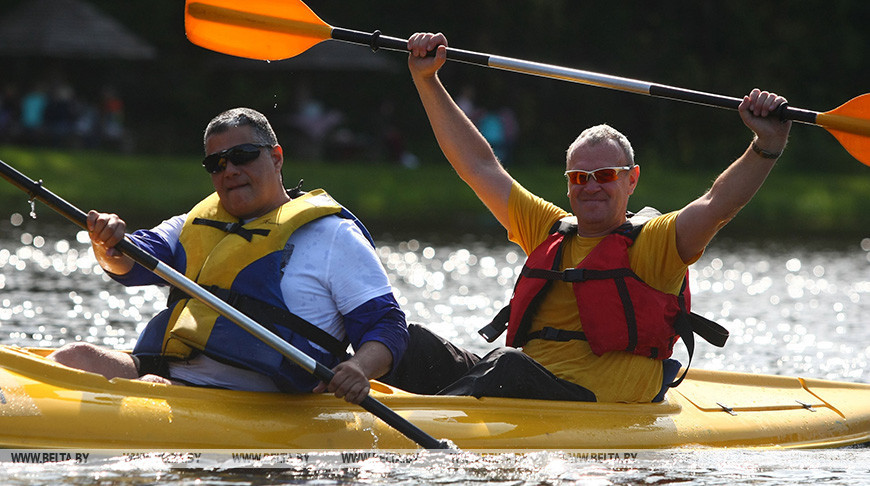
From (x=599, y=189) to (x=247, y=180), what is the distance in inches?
52.0

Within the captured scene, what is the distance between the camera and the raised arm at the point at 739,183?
4.68 meters

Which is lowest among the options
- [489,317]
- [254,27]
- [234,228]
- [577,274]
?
[577,274]

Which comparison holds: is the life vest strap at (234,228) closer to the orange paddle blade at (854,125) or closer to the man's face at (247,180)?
the man's face at (247,180)

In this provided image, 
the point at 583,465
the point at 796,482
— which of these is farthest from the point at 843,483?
the point at 583,465

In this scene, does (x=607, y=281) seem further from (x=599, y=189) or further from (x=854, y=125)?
(x=854, y=125)

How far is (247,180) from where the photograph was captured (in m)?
4.62

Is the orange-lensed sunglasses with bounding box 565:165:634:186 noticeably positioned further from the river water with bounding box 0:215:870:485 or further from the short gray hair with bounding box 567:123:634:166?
the river water with bounding box 0:215:870:485

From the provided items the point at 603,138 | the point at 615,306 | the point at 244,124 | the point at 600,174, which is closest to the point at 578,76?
the point at 603,138

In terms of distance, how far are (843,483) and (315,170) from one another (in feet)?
44.6

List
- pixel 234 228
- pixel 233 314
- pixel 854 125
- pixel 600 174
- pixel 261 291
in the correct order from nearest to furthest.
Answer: pixel 233 314 → pixel 261 291 → pixel 234 228 → pixel 600 174 → pixel 854 125

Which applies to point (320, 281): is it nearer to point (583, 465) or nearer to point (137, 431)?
point (137, 431)

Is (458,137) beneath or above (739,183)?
above

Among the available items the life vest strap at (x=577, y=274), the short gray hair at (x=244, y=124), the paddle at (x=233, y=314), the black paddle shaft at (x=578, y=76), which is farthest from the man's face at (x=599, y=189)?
the short gray hair at (x=244, y=124)

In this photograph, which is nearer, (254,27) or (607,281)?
(607,281)
